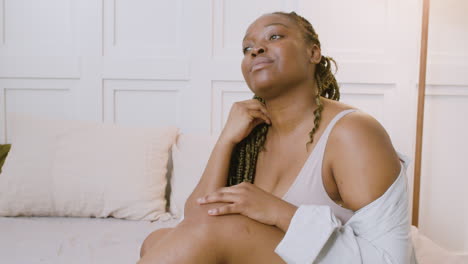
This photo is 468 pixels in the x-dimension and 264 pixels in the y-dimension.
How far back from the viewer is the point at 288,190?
116cm

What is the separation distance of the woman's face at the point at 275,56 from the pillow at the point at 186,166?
0.70m

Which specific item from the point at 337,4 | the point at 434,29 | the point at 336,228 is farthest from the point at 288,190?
the point at 434,29

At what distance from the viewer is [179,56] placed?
230 centimetres

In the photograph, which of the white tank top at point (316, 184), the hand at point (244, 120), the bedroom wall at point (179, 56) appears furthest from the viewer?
the bedroom wall at point (179, 56)

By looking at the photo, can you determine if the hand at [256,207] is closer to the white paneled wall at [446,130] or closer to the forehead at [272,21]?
the forehead at [272,21]

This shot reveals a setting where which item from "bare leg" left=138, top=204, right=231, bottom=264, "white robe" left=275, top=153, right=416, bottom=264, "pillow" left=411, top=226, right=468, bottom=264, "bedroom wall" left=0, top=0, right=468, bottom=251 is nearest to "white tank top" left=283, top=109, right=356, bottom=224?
"white robe" left=275, top=153, right=416, bottom=264

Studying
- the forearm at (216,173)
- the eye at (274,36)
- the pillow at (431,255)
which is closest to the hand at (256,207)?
the forearm at (216,173)

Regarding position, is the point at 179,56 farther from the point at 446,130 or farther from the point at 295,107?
the point at 446,130

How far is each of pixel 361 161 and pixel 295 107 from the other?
0.98 feet

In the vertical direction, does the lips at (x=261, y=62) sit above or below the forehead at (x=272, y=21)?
below

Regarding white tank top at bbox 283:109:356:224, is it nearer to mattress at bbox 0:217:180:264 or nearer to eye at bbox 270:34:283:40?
eye at bbox 270:34:283:40

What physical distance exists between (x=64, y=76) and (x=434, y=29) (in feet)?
6.32

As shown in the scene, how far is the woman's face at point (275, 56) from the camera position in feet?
3.85

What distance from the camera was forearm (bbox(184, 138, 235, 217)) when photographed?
4.27 ft
